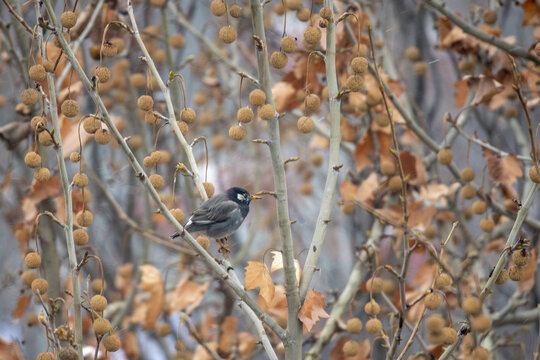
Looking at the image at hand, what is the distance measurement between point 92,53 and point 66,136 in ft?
1.96

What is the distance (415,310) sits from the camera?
3221 millimetres

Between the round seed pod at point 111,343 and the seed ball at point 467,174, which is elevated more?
the seed ball at point 467,174

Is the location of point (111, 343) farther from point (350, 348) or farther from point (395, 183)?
point (395, 183)

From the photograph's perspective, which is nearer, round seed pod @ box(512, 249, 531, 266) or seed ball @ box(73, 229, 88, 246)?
round seed pod @ box(512, 249, 531, 266)

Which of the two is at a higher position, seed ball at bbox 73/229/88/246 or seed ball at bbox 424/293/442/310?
seed ball at bbox 73/229/88/246

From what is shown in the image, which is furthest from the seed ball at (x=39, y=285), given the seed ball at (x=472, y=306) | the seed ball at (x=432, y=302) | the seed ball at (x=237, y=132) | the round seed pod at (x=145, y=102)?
the seed ball at (x=472, y=306)

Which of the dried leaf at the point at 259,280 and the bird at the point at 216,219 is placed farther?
the bird at the point at 216,219

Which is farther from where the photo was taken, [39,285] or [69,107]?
[39,285]

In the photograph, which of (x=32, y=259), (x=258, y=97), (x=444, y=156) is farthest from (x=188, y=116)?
(x=444, y=156)

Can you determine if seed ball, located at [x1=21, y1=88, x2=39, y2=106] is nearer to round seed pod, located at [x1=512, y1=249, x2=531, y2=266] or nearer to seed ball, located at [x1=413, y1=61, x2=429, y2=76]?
round seed pod, located at [x1=512, y1=249, x2=531, y2=266]

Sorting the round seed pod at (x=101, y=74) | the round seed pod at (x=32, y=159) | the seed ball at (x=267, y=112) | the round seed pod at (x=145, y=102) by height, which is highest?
the round seed pod at (x=101, y=74)

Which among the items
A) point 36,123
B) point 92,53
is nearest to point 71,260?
point 36,123

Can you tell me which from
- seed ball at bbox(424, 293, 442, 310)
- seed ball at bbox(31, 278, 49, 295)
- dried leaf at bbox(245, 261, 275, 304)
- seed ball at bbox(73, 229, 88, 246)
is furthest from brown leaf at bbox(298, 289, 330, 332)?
seed ball at bbox(31, 278, 49, 295)

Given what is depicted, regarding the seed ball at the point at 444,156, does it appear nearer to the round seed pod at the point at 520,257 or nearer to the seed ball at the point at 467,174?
the seed ball at the point at 467,174
